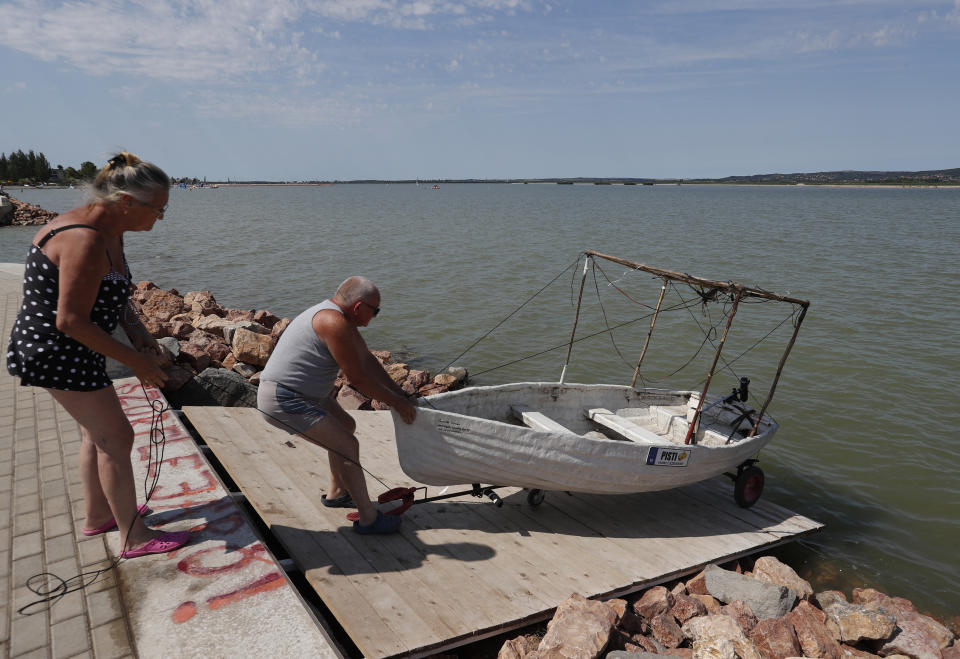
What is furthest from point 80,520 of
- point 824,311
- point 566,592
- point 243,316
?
point 824,311

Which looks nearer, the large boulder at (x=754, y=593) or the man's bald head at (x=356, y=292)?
the man's bald head at (x=356, y=292)

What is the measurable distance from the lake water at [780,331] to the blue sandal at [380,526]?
314 centimetres

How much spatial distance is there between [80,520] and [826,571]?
7902mm

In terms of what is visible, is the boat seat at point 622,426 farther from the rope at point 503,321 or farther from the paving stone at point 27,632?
the paving stone at point 27,632

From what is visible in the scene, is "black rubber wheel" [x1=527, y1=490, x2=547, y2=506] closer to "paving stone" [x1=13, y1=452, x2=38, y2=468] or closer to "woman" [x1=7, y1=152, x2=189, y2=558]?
"woman" [x1=7, y1=152, x2=189, y2=558]

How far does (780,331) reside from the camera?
17234 mm

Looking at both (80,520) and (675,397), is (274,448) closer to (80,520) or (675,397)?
(80,520)

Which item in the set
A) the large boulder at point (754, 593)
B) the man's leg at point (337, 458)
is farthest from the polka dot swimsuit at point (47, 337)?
the large boulder at point (754, 593)

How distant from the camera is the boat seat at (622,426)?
6.78m

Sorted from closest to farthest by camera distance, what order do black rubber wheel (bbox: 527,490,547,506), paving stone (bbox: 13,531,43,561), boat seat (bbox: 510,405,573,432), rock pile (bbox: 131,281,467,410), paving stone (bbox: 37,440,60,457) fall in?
paving stone (bbox: 13,531,43,561), paving stone (bbox: 37,440,60,457), black rubber wheel (bbox: 527,490,547,506), boat seat (bbox: 510,405,573,432), rock pile (bbox: 131,281,467,410)

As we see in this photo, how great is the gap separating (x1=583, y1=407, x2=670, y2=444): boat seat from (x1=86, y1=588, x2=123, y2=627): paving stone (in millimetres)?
4893

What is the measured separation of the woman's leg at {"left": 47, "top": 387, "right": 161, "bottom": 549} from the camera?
3.42 metres

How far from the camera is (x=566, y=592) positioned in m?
4.84

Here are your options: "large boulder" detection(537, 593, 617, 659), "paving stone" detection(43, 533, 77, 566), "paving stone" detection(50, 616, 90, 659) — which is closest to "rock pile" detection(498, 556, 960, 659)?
"large boulder" detection(537, 593, 617, 659)
